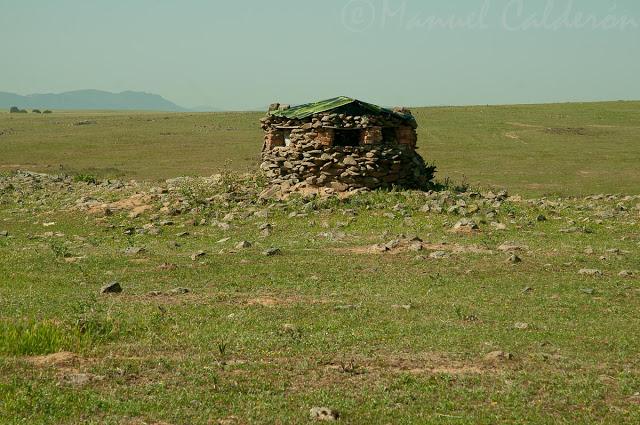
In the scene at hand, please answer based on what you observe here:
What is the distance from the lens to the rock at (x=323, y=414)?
7.07m

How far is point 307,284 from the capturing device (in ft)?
42.4

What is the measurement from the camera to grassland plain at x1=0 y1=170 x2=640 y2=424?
7.50 metres

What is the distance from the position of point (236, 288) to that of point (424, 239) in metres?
5.30

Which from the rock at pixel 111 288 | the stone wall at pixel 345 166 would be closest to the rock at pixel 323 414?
the rock at pixel 111 288

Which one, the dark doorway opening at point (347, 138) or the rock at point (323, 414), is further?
the dark doorway opening at point (347, 138)

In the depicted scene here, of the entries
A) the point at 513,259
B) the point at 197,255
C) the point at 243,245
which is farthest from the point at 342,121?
the point at 513,259

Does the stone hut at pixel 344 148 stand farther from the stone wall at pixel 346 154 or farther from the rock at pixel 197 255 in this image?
the rock at pixel 197 255

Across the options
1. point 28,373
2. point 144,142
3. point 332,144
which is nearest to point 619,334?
point 28,373

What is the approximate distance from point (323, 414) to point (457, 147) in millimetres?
44980

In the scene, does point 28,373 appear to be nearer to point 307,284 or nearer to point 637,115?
point 307,284

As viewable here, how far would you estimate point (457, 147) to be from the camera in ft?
167

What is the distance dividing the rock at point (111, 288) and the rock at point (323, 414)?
6070 millimetres

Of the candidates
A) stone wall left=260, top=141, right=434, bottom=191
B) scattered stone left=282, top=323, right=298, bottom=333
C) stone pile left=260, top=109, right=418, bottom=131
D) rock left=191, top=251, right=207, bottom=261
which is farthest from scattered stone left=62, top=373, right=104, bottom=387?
stone pile left=260, top=109, right=418, bottom=131

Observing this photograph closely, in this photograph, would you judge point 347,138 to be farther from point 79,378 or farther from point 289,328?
point 79,378
